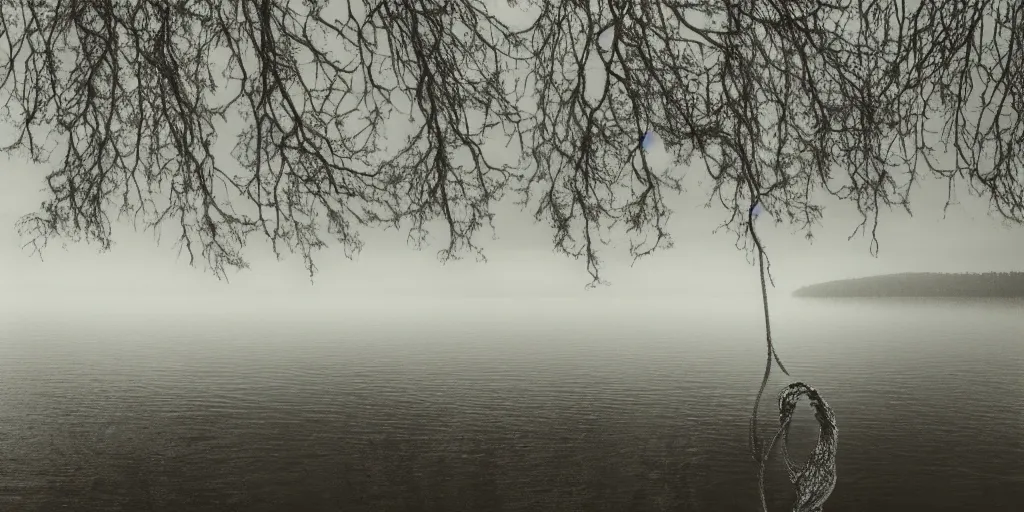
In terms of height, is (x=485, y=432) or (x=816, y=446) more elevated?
(x=816, y=446)

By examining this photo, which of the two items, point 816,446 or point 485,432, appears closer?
point 816,446

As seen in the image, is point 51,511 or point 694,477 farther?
point 694,477

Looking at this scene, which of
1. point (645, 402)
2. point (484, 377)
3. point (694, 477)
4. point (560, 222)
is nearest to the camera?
point (560, 222)

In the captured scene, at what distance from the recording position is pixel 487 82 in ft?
15.5

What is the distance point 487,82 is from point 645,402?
55455mm

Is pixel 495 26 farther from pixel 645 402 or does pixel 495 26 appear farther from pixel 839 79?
pixel 645 402

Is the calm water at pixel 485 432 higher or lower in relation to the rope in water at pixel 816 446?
lower

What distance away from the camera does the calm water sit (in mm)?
35062

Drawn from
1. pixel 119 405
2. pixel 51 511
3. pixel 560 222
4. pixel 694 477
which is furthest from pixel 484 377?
pixel 560 222

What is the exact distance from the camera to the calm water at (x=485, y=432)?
115 ft

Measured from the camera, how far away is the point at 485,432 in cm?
4772

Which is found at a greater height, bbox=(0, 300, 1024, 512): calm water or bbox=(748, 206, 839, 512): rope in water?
bbox=(748, 206, 839, 512): rope in water

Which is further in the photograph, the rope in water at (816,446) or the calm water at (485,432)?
the calm water at (485,432)

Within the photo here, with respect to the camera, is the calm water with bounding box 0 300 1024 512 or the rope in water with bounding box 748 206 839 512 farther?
the calm water with bounding box 0 300 1024 512
